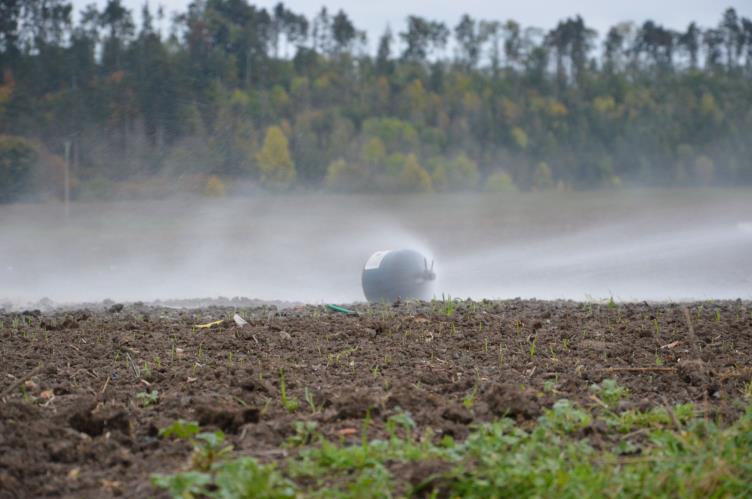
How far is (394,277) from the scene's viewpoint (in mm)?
11039

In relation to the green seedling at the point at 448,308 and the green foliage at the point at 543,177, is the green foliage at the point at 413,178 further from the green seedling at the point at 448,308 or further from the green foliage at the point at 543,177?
the green seedling at the point at 448,308

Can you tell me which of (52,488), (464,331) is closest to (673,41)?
(464,331)

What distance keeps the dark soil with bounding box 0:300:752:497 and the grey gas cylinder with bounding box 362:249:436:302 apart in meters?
2.59

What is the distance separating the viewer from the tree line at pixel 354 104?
81.1 feet

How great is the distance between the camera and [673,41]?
6281 centimetres

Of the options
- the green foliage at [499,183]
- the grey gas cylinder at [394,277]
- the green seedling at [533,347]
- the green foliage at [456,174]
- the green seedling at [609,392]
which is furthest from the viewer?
the green foliage at [499,183]

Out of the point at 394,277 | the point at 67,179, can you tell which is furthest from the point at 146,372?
the point at 67,179

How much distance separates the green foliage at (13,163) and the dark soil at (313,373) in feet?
59.3

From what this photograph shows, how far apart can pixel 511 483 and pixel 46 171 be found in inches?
998

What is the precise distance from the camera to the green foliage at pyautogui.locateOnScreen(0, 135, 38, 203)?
24.7 m

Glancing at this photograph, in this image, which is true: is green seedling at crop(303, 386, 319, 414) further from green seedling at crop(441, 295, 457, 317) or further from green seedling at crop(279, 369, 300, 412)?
green seedling at crop(441, 295, 457, 317)

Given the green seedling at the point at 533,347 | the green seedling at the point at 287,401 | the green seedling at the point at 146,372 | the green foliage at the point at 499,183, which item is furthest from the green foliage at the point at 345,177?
the green seedling at the point at 287,401

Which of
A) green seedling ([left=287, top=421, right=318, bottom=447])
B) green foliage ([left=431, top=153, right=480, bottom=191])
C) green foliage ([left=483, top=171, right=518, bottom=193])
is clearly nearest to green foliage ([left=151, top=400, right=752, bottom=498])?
green seedling ([left=287, top=421, right=318, bottom=447])

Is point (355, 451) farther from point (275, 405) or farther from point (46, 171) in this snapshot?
point (46, 171)
